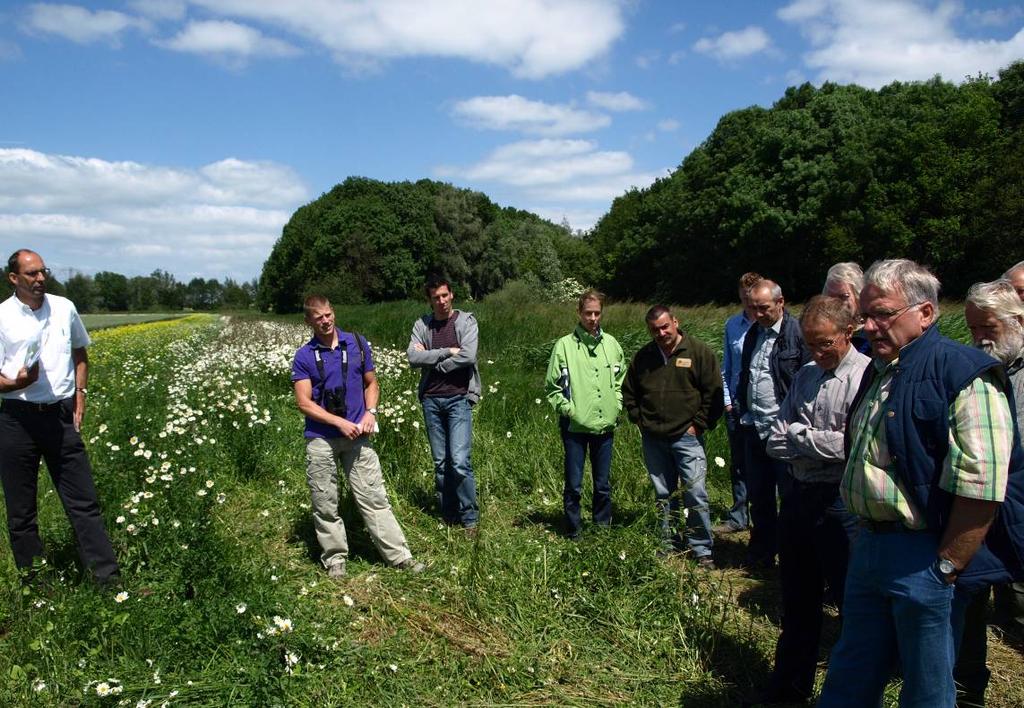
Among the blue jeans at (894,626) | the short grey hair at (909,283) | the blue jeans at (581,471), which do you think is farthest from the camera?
the blue jeans at (581,471)

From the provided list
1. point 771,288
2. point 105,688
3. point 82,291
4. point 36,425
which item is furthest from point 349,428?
point 82,291

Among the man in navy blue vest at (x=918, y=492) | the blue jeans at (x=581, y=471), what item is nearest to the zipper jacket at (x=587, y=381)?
the blue jeans at (x=581, y=471)

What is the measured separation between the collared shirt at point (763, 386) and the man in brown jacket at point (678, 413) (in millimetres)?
241

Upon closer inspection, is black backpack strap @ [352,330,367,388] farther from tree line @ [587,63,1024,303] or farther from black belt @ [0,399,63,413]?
tree line @ [587,63,1024,303]

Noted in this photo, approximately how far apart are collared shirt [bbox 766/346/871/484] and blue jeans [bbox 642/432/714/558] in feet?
4.97

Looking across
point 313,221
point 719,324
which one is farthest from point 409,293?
point 719,324

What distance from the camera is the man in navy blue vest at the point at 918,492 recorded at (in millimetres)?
2160

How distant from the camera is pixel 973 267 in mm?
30047

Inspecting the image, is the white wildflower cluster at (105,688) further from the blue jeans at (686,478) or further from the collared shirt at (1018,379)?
the collared shirt at (1018,379)

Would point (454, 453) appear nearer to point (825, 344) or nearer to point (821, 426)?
point (821, 426)

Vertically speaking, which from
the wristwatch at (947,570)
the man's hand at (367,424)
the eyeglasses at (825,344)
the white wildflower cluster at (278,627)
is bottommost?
the white wildflower cluster at (278,627)

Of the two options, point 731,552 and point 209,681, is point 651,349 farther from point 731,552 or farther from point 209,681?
point 209,681

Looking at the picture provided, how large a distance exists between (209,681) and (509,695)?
1.36 meters

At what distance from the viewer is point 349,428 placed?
4668 millimetres
